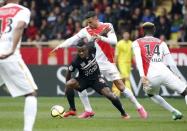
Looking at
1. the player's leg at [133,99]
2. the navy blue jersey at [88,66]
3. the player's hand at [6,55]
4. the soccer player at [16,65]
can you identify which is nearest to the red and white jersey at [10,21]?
the soccer player at [16,65]

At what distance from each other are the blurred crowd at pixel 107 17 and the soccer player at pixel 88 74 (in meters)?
11.0

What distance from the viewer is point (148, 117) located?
55.6ft

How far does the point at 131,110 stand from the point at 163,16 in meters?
9.15

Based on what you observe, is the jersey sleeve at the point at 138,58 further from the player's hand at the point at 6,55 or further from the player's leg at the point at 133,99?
the player's hand at the point at 6,55

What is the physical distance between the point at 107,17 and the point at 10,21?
17160 millimetres

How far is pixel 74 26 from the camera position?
29328mm

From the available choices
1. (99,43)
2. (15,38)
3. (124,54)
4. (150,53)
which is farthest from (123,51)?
(15,38)

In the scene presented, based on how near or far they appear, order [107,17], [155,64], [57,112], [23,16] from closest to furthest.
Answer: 1. [23,16]
2. [155,64]
3. [57,112]
4. [107,17]

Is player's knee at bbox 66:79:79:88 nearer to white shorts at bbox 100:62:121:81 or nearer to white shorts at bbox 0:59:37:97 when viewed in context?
white shorts at bbox 100:62:121:81

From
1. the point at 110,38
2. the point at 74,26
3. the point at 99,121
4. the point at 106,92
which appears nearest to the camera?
the point at 99,121

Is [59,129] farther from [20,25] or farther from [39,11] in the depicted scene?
[39,11]

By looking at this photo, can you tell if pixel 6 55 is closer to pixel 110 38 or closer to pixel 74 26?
pixel 110 38

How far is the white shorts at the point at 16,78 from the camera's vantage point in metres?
11.6

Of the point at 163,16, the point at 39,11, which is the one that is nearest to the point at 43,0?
the point at 39,11
